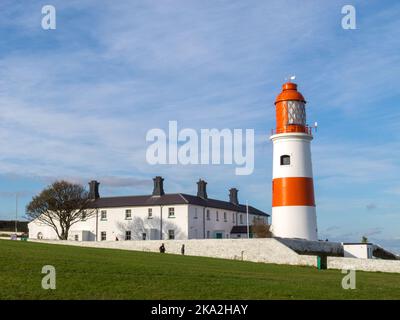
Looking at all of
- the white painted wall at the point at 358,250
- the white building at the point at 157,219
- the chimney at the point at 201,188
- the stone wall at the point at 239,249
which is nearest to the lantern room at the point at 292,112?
the stone wall at the point at 239,249

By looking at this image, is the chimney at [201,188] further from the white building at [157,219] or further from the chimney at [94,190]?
the chimney at [94,190]

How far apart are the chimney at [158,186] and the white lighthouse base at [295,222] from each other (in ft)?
88.6

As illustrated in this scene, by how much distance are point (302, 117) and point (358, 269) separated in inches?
558

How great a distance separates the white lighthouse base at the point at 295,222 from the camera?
4334cm

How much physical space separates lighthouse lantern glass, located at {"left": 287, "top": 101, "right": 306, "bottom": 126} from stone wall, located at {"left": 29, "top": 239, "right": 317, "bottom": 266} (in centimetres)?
1068

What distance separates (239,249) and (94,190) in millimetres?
37027

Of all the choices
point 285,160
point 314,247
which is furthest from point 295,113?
point 314,247

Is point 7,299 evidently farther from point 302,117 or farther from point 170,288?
point 302,117

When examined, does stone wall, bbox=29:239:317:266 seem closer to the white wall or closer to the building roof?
the white wall

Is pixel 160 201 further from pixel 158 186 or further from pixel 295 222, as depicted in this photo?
pixel 295 222

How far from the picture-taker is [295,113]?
1766 inches

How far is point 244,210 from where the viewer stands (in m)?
75.9

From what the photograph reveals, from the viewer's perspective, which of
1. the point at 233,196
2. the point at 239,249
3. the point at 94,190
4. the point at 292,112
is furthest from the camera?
the point at 233,196
